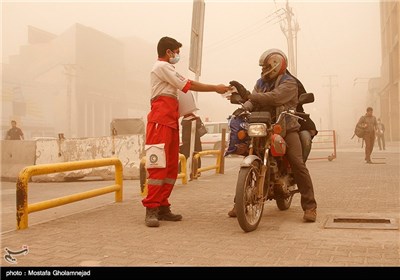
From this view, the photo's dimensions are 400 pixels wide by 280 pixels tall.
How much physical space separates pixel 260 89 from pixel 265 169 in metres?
1.05

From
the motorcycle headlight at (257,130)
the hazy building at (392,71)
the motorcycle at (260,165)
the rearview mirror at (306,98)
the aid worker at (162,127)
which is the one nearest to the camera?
the motorcycle at (260,165)

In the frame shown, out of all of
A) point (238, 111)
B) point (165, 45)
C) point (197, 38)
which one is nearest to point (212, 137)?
point (197, 38)

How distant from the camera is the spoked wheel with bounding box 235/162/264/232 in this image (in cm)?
439

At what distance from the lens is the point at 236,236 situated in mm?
4379

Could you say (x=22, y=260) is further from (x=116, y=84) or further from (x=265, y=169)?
(x=116, y=84)

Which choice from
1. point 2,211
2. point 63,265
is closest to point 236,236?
point 63,265

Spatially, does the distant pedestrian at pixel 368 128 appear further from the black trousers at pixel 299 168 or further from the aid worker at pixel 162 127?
the aid worker at pixel 162 127

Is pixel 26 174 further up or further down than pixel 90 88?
further down

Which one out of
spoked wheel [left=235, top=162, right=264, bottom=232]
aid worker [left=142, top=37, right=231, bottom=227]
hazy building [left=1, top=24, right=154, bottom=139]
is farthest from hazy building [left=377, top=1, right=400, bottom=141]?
hazy building [left=1, top=24, right=154, bottom=139]

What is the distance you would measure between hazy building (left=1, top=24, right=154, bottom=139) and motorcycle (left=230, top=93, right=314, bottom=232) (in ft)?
184

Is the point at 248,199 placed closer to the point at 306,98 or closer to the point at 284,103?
the point at 284,103

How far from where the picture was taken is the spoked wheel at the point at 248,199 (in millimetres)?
4387

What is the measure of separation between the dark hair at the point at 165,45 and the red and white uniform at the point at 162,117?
0.15 metres

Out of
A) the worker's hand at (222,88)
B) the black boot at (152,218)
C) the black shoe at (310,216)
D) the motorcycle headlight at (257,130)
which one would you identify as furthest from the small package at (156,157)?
the black shoe at (310,216)
